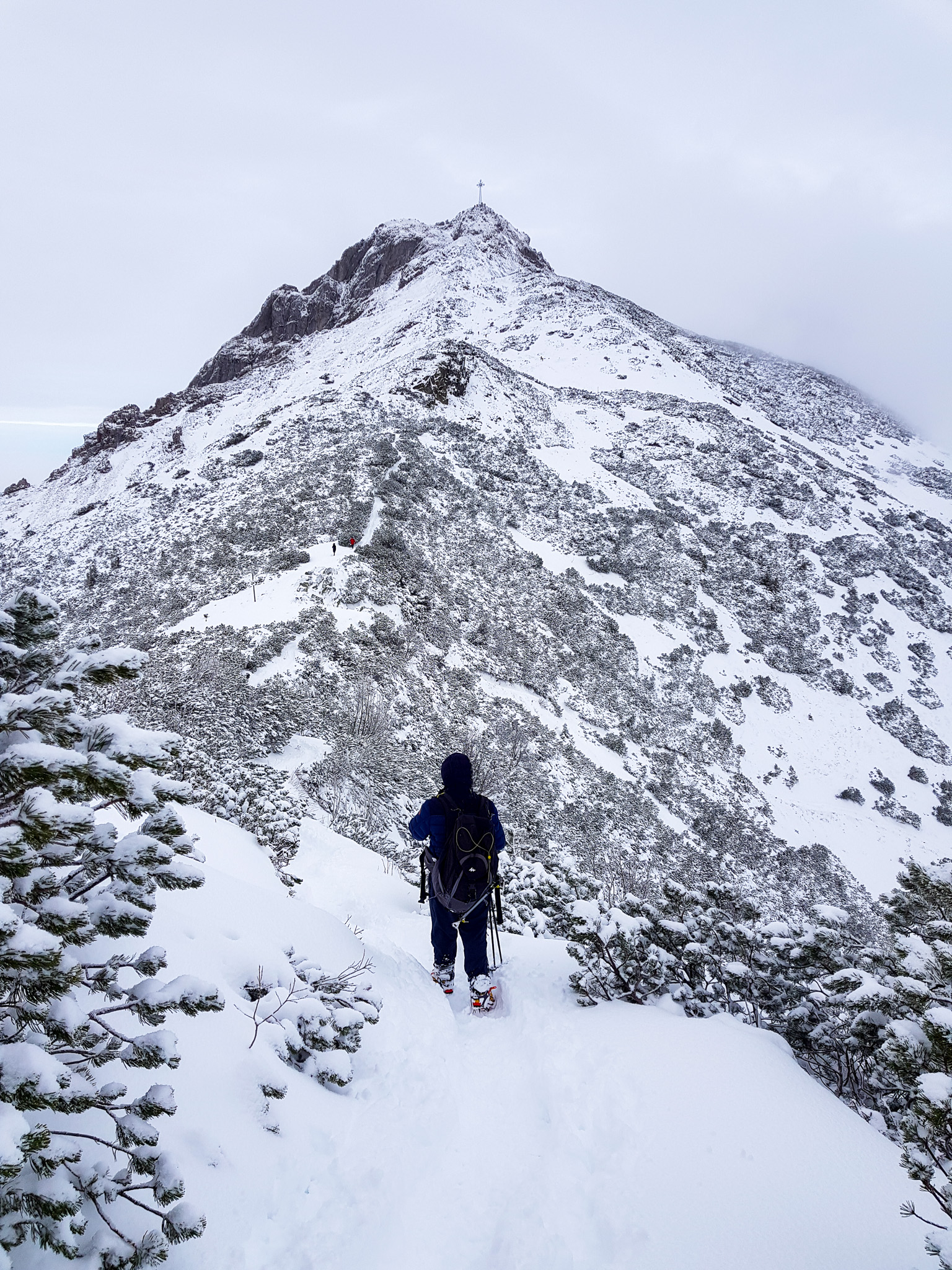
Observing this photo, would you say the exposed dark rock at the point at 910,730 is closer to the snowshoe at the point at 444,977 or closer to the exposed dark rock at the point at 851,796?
the exposed dark rock at the point at 851,796

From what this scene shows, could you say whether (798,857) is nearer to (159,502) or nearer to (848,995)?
(848,995)

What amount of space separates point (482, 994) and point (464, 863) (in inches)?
41.8

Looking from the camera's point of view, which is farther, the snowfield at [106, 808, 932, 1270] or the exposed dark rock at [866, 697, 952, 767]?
the exposed dark rock at [866, 697, 952, 767]

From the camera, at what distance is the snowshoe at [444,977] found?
193 inches

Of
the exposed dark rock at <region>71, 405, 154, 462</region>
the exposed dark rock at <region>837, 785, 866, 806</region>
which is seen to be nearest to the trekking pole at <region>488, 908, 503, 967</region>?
the exposed dark rock at <region>837, 785, 866, 806</region>

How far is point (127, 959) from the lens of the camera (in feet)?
6.61

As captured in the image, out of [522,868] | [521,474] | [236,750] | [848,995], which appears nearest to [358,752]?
[236,750]

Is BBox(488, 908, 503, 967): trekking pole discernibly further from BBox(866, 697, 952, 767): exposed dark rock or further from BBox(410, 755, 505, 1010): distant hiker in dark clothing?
BBox(866, 697, 952, 767): exposed dark rock

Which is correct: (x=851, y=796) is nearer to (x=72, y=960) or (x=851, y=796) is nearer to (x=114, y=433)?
(x=72, y=960)

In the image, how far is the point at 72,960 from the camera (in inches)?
68.6

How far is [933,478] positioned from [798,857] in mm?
46593

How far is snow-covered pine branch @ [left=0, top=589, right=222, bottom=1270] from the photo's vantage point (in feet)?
4.50

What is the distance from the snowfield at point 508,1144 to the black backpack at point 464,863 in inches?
31.4

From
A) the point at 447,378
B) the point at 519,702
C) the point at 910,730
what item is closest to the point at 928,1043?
the point at 519,702
